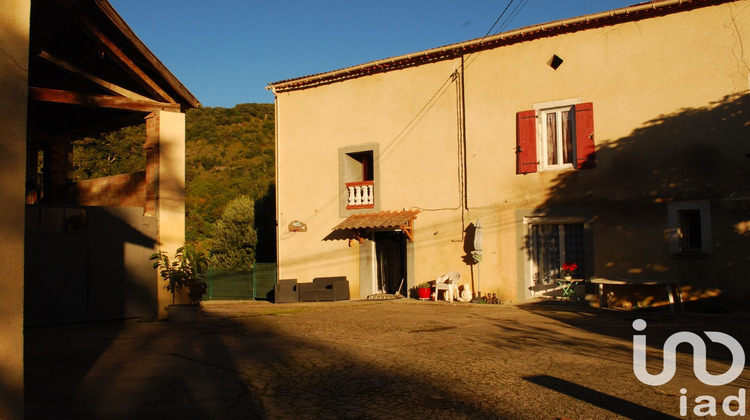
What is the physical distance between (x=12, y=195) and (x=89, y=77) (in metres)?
7.66

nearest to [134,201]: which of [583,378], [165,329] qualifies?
[165,329]

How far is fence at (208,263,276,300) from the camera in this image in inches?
892

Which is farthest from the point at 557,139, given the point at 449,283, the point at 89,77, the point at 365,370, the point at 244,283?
the point at 244,283

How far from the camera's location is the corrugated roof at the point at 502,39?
1322 centimetres

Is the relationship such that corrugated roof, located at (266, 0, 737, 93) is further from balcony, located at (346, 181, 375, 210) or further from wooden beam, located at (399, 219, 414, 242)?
wooden beam, located at (399, 219, 414, 242)

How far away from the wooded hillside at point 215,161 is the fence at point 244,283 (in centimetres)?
370

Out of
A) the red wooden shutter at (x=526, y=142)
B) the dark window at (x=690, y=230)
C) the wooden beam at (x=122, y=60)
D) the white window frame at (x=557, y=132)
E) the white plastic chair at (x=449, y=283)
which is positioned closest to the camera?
the wooden beam at (x=122, y=60)

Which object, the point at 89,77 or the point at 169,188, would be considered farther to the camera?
the point at 169,188

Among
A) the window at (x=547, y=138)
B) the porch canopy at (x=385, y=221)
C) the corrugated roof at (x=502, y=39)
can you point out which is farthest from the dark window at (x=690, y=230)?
the porch canopy at (x=385, y=221)

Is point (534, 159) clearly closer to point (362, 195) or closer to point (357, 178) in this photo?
point (362, 195)

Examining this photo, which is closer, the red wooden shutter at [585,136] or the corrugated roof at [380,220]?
the red wooden shutter at [585,136]

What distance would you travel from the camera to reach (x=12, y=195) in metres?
4.25

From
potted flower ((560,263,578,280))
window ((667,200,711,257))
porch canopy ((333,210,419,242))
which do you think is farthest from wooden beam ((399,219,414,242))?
window ((667,200,711,257))

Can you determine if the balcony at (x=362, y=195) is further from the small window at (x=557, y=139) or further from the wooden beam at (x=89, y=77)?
the wooden beam at (x=89, y=77)
